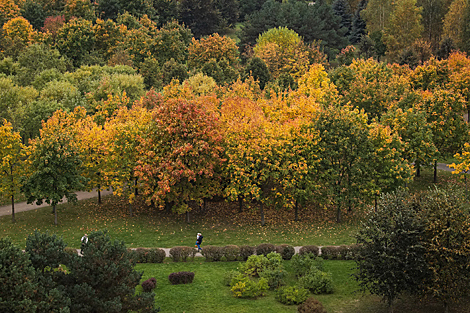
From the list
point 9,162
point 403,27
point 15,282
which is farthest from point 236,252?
point 403,27

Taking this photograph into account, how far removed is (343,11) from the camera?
145 m

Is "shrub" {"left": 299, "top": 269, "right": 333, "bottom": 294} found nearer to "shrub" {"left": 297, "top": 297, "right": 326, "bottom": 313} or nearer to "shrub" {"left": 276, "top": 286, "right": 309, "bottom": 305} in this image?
"shrub" {"left": 276, "top": 286, "right": 309, "bottom": 305}

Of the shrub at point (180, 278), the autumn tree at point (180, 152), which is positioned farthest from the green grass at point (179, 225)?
the shrub at point (180, 278)

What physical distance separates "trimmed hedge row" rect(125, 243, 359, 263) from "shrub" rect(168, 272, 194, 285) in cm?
416

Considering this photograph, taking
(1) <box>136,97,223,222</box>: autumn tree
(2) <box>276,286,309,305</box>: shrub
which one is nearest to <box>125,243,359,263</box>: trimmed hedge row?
(2) <box>276,286,309,305</box>: shrub

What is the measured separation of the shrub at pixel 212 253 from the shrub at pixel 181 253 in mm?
954

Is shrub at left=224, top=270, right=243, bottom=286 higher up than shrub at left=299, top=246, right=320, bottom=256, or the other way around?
shrub at left=299, top=246, right=320, bottom=256

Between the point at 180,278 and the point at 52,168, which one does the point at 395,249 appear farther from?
the point at 52,168

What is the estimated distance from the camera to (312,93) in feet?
208

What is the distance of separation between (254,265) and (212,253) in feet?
14.3

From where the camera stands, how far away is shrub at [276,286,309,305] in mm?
35500

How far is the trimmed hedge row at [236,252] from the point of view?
42906 millimetres

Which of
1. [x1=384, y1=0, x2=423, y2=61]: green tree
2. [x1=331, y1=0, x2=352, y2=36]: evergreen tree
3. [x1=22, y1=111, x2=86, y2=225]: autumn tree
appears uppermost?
[x1=331, y1=0, x2=352, y2=36]: evergreen tree

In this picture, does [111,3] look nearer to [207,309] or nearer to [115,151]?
[115,151]
